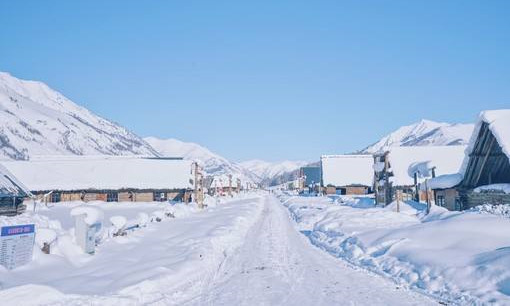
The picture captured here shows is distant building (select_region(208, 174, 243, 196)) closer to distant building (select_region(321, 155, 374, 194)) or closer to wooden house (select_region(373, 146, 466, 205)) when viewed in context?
distant building (select_region(321, 155, 374, 194))

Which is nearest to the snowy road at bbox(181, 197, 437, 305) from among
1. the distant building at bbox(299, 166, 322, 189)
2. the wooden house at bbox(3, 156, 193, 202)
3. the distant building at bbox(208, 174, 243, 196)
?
the wooden house at bbox(3, 156, 193, 202)

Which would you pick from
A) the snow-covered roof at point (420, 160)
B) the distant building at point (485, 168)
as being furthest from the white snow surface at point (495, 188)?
the snow-covered roof at point (420, 160)

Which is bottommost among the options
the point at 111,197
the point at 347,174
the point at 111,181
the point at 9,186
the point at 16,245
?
the point at 16,245

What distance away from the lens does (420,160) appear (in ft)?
171

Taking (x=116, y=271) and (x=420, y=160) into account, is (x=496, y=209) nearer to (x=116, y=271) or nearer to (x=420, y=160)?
(x=116, y=271)

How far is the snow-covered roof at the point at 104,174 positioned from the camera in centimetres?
5962

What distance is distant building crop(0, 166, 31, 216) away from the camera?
31.5 m

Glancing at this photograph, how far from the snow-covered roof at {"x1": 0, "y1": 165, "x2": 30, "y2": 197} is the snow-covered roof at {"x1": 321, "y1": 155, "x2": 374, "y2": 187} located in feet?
170

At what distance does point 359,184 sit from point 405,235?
5874 centimetres

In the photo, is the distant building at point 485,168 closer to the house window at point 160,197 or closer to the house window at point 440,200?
the house window at point 440,200

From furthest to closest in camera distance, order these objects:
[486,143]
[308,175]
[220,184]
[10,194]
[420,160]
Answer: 1. [308,175]
2. [220,184]
3. [420,160]
4. [10,194]
5. [486,143]

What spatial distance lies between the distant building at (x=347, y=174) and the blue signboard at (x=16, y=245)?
6548 centimetres

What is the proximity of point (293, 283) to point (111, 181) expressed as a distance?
52.8 metres

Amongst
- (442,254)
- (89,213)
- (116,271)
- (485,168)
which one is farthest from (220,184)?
(442,254)
